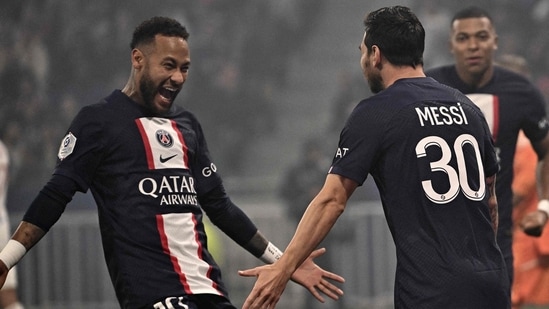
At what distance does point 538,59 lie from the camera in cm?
1675

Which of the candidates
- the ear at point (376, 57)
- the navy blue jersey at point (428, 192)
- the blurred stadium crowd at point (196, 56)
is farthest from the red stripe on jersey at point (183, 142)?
the blurred stadium crowd at point (196, 56)

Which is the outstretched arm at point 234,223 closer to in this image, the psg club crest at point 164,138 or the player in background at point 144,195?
the player in background at point 144,195

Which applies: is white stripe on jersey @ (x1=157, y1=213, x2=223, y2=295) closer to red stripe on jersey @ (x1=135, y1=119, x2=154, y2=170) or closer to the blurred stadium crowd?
red stripe on jersey @ (x1=135, y1=119, x2=154, y2=170)

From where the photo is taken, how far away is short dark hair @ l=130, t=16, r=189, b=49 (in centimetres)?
519

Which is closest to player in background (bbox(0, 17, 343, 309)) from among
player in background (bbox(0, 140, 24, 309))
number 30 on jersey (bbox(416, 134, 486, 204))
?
number 30 on jersey (bbox(416, 134, 486, 204))

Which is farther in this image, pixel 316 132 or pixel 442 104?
pixel 316 132

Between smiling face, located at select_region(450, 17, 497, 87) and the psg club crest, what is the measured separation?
2.39m

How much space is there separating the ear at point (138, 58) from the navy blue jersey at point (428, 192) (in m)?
1.27

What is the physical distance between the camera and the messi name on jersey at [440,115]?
14.3 ft

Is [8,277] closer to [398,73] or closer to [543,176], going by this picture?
[543,176]

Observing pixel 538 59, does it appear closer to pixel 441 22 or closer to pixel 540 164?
pixel 441 22

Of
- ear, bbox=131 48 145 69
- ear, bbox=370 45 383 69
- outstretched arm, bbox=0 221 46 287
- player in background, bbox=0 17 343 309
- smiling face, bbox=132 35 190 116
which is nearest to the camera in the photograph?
ear, bbox=370 45 383 69

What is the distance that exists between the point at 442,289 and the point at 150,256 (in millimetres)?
1386

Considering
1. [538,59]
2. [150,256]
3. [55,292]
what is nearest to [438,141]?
[150,256]
